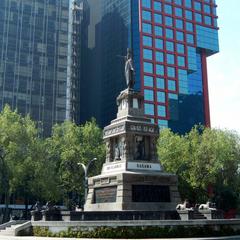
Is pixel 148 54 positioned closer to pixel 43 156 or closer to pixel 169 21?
pixel 169 21

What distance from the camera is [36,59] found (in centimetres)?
9231

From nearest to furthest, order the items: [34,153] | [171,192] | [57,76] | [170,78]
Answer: [171,192]
[34,153]
[57,76]
[170,78]

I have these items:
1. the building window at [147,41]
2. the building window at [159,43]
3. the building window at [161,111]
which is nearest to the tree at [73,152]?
the building window at [161,111]

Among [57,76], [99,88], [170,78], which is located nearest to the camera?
[57,76]

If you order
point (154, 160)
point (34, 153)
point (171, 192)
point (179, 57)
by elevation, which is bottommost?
point (171, 192)

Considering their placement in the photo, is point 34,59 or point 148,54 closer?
point 34,59

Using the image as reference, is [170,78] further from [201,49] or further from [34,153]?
[34,153]

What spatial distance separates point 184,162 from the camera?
53.2 metres

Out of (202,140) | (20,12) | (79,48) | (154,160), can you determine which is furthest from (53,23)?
(154,160)

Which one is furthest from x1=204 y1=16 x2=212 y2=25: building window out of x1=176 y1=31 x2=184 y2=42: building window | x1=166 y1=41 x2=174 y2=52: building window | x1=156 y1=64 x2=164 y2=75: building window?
x1=156 y1=64 x2=164 y2=75: building window

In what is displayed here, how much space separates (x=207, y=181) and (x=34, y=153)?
2228cm

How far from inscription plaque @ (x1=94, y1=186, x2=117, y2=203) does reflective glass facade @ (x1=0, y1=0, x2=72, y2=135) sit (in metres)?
56.6

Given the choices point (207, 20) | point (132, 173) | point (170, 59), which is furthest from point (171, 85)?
point (132, 173)

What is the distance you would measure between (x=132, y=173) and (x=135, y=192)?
1.38 m
